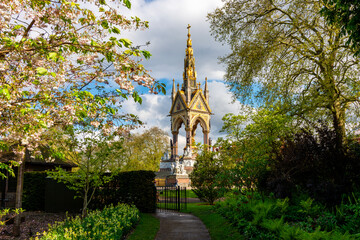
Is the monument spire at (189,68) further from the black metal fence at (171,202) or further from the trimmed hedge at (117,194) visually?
the trimmed hedge at (117,194)

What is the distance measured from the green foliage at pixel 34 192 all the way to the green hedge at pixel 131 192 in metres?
4.34

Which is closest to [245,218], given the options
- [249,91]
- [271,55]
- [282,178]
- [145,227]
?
[282,178]

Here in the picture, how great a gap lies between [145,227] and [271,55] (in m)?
11.4

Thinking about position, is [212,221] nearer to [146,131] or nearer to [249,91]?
[249,91]

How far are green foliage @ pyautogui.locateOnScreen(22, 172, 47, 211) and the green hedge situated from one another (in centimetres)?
434

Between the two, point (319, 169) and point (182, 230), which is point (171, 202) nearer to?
point (182, 230)

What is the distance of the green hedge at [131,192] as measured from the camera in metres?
15.7

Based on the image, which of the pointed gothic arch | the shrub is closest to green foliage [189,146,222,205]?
the shrub

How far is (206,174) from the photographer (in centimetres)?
1916

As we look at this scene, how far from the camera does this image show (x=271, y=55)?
53.0 ft

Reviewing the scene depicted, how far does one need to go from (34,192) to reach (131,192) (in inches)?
281

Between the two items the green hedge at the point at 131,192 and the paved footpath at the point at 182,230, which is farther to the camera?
the green hedge at the point at 131,192

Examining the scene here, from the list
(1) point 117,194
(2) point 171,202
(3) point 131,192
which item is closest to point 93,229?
(3) point 131,192

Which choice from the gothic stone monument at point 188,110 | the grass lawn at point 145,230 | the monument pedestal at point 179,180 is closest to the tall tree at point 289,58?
the grass lawn at point 145,230
